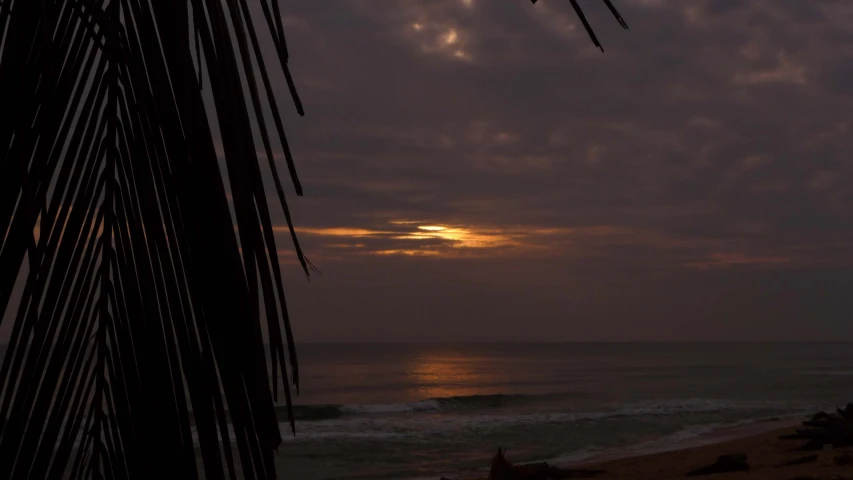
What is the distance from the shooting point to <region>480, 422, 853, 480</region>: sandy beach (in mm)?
9273

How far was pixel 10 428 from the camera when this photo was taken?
3.03 feet

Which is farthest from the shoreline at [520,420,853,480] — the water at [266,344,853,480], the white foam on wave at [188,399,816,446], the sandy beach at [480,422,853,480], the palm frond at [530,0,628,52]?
the palm frond at [530,0,628,52]

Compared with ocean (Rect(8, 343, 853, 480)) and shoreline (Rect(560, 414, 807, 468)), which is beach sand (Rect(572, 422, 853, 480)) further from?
ocean (Rect(8, 343, 853, 480))

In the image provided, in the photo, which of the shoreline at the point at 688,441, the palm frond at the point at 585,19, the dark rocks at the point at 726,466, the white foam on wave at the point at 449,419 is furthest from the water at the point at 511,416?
the palm frond at the point at 585,19

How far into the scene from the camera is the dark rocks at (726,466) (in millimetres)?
10656

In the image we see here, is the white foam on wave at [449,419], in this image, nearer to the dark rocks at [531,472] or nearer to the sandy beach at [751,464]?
the sandy beach at [751,464]

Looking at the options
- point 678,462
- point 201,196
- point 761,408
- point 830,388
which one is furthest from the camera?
point 830,388

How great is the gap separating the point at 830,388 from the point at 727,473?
26341mm

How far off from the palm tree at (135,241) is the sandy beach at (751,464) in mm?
9029

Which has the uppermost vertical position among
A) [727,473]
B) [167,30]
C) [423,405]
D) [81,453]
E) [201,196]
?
[167,30]

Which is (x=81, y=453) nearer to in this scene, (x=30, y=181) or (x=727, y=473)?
(x=30, y=181)

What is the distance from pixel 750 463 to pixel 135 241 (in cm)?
1190

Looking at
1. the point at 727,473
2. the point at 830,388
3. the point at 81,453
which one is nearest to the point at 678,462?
the point at 727,473

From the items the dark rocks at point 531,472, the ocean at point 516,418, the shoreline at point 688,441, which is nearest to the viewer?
the dark rocks at point 531,472
